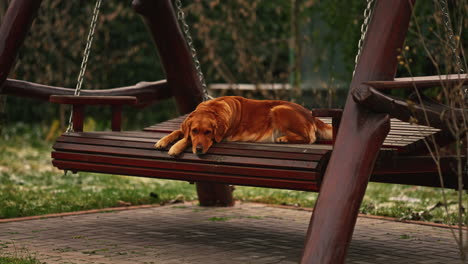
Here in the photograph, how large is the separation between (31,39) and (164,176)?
847 cm

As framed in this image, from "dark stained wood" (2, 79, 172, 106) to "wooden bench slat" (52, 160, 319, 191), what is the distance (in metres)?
0.93

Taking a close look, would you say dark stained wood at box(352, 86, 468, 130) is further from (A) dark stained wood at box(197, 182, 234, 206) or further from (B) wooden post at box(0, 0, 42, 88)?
(A) dark stained wood at box(197, 182, 234, 206)

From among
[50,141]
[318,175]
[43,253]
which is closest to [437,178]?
[318,175]

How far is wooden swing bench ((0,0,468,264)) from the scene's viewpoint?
374 cm

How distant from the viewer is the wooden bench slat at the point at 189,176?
4223mm

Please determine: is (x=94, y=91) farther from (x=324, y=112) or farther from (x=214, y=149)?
(x=324, y=112)

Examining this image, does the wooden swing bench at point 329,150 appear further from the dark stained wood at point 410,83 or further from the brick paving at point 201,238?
the brick paving at point 201,238

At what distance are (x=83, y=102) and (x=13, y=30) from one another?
72 centimetres

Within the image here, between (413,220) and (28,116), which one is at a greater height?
(28,116)

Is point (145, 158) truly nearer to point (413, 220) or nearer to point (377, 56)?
point (377, 56)

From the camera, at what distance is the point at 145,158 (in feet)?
16.1

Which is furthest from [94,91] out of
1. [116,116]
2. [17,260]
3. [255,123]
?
[17,260]

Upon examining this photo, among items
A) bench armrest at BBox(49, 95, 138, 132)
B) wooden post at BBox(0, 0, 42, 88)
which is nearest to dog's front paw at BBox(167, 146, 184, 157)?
bench armrest at BBox(49, 95, 138, 132)

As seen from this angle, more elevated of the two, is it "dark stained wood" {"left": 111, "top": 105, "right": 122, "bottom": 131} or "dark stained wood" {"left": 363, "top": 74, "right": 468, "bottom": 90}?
"dark stained wood" {"left": 363, "top": 74, "right": 468, "bottom": 90}
